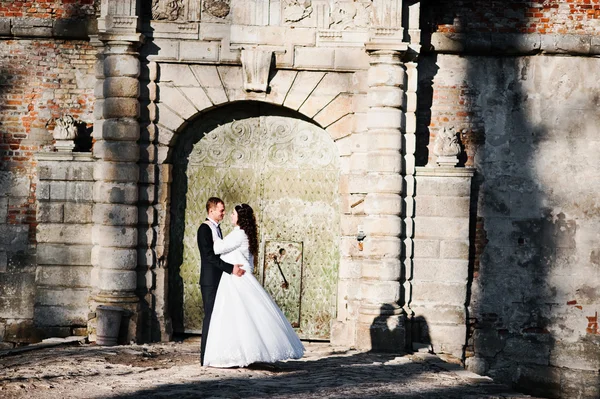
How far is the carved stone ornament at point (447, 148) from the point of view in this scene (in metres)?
12.6

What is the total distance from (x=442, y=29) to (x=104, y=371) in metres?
6.13

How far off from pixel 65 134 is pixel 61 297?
2044 millimetres

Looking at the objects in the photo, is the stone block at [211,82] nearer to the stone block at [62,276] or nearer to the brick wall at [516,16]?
the stone block at [62,276]

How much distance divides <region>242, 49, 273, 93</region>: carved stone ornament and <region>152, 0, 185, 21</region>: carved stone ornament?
3.18ft

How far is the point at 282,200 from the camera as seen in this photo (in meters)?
12.9

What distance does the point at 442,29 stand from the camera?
12.9 m

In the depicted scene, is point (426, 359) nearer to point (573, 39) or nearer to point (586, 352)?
point (586, 352)

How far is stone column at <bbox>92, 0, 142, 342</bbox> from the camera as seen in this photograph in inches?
486

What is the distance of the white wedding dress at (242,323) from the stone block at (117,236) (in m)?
2.68

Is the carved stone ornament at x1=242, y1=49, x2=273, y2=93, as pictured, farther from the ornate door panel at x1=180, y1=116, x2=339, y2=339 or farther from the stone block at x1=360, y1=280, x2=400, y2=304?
the stone block at x1=360, y1=280, x2=400, y2=304

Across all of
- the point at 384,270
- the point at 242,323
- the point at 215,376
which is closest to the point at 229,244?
the point at 242,323

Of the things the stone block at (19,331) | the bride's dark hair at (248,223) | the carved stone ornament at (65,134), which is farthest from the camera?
the stone block at (19,331)

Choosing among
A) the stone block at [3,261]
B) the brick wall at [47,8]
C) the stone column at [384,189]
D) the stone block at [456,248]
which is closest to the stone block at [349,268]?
the stone column at [384,189]

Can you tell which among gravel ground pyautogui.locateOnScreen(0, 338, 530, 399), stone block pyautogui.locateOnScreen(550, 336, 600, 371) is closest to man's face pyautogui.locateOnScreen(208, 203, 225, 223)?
gravel ground pyautogui.locateOnScreen(0, 338, 530, 399)
